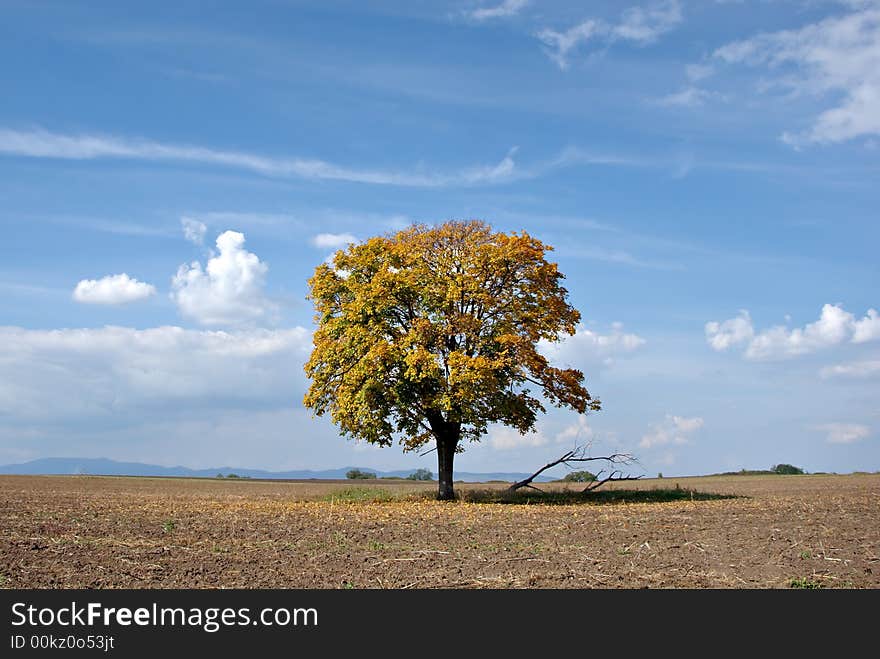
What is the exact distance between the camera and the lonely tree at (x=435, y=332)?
3800 centimetres

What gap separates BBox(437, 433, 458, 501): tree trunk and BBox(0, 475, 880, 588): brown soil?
8.07m

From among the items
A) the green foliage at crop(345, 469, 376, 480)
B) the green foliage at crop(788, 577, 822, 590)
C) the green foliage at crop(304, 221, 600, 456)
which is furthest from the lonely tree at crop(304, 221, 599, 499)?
the green foliage at crop(345, 469, 376, 480)

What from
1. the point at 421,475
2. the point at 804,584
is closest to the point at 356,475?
the point at 421,475

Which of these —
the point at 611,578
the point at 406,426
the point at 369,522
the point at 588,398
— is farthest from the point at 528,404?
the point at 611,578

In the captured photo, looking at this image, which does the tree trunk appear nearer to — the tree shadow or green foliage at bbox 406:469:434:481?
the tree shadow

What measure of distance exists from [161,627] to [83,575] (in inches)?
200

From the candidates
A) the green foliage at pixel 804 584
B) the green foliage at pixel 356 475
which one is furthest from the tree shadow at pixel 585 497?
the green foliage at pixel 356 475

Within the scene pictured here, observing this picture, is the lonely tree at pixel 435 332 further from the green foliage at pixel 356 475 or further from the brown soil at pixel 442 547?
the green foliage at pixel 356 475

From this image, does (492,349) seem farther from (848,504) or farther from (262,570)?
(262,570)

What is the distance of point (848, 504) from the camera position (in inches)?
1380

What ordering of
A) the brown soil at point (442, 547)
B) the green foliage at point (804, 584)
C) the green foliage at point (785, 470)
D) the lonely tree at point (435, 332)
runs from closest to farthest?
the green foliage at point (804, 584), the brown soil at point (442, 547), the lonely tree at point (435, 332), the green foliage at point (785, 470)

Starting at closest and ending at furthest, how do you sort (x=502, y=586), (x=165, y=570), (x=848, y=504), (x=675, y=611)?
(x=675, y=611) < (x=502, y=586) < (x=165, y=570) < (x=848, y=504)

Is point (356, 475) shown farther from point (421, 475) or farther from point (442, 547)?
point (442, 547)

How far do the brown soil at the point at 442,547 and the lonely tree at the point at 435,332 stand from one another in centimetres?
579
